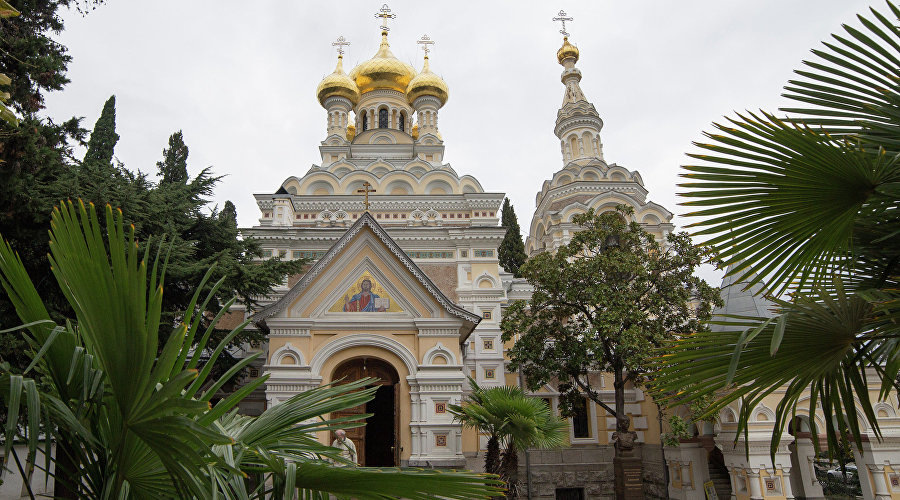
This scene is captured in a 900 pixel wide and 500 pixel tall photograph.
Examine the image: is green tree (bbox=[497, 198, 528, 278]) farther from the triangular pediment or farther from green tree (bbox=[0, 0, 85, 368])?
green tree (bbox=[0, 0, 85, 368])

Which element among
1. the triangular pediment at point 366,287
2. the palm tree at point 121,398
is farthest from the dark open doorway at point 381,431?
the palm tree at point 121,398

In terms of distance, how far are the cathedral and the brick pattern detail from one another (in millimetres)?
42

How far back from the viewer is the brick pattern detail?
60.1ft

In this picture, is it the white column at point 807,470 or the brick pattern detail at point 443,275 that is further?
the brick pattern detail at point 443,275

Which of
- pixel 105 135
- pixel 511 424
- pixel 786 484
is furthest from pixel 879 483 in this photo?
pixel 105 135

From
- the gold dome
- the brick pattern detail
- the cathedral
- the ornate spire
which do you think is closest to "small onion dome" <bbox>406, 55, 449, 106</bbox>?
the cathedral

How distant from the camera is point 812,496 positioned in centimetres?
1402

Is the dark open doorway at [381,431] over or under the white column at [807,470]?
over

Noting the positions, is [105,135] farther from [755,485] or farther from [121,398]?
[755,485]

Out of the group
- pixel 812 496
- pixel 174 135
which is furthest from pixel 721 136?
pixel 174 135

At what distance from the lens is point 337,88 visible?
92.3ft

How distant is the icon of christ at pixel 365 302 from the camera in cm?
1346

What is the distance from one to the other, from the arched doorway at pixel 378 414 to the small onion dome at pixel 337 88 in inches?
706

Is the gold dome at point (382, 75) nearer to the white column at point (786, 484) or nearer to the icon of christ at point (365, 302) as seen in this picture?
the icon of christ at point (365, 302)
